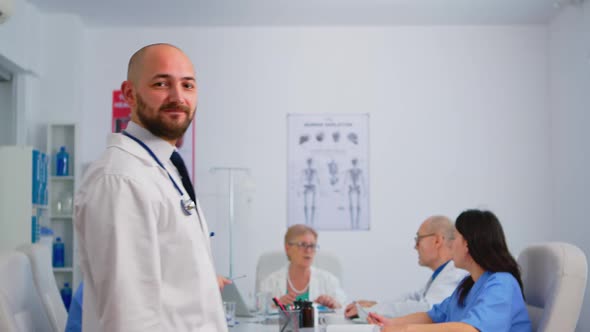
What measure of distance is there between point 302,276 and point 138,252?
2909mm

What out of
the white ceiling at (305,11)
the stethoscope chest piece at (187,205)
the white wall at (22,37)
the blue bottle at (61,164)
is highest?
the white ceiling at (305,11)

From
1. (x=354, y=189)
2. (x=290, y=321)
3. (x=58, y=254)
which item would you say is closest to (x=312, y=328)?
(x=290, y=321)

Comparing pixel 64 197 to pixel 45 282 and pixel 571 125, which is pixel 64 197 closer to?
pixel 45 282

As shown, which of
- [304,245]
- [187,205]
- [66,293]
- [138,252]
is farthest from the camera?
[66,293]

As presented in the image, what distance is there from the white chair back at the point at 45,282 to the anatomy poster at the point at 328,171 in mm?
3113

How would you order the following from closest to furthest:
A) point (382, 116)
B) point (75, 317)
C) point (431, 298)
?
point (75, 317)
point (431, 298)
point (382, 116)

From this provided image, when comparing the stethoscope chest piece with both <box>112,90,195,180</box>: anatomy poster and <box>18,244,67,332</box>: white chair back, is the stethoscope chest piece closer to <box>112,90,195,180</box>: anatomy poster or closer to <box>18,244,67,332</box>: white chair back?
<box>18,244,67,332</box>: white chair back

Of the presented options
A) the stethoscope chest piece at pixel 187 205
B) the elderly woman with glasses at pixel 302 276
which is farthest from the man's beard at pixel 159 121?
the elderly woman with glasses at pixel 302 276

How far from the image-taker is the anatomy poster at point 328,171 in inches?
215

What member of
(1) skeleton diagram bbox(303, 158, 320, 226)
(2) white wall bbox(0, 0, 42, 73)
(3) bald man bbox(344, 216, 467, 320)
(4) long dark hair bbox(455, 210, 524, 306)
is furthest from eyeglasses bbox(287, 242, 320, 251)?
(2) white wall bbox(0, 0, 42, 73)

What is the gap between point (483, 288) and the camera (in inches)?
95.4

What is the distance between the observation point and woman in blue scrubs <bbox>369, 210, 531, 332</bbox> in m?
2.32

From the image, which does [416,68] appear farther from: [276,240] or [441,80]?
[276,240]

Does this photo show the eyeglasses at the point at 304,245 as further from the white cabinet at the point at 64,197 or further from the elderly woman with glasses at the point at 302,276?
the white cabinet at the point at 64,197
